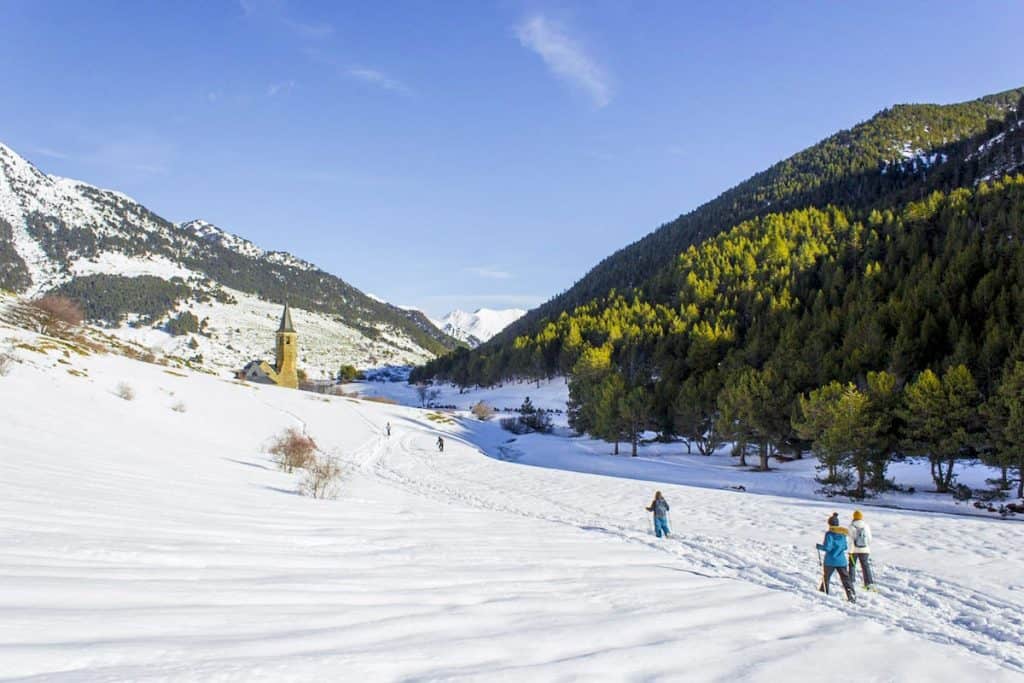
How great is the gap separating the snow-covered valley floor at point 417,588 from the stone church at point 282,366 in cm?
7263

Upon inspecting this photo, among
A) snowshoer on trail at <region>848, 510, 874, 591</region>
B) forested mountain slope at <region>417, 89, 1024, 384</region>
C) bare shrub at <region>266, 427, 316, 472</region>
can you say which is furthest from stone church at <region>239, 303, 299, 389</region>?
snowshoer on trail at <region>848, 510, 874, 591</region>

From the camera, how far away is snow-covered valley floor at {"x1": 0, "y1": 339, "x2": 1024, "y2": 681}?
4.20 m

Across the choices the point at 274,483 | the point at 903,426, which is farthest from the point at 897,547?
the point at 903,426

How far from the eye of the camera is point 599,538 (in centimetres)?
1362

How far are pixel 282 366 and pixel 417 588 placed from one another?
3568 inches

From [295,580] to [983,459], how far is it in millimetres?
37376

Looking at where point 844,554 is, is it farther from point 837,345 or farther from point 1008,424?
point 837,345

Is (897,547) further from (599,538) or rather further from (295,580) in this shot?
(295,580)

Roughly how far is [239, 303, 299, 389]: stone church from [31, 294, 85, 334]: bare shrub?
35.3 m

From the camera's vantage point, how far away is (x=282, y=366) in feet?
297

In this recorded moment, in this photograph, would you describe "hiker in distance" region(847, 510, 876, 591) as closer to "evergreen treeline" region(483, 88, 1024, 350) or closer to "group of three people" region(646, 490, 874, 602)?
"group of three people" region(646, 490, 874, 602)

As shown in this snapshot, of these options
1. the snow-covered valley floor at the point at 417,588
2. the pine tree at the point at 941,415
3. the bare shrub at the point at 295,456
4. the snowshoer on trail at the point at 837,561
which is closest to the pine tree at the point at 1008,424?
the pine tree at the point at 941,415

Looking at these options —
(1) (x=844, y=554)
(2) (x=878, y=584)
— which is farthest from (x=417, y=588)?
(2) (x=878, y=584)

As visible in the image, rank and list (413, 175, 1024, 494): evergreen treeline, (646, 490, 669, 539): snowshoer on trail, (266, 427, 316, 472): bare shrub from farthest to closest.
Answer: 1. (413, 175, 1024, 494): evergreen treeline
2. (266, 427, 316, 472): bare shrub
3. (646, 490, 669, 539): snowshoer on trail
